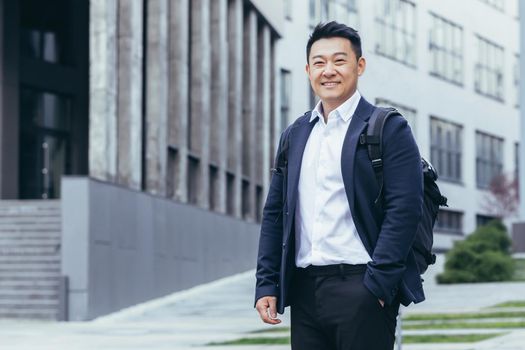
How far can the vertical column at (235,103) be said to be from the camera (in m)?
36.7

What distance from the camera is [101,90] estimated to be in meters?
24.4

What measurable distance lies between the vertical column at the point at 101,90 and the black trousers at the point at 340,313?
19.7m

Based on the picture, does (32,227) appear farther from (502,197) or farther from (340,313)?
(502,197)

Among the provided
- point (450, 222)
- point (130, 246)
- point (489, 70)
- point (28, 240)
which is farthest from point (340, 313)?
point (489, 70)

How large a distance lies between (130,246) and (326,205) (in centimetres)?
2038

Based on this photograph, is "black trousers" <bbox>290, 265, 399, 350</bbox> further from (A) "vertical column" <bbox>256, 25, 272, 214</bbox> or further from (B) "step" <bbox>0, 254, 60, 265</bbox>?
(A) "vertical column" <bbox>256, 25, 272, 214</bbox>

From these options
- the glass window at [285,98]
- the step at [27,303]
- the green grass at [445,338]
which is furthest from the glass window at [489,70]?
the green grass at [445,338]

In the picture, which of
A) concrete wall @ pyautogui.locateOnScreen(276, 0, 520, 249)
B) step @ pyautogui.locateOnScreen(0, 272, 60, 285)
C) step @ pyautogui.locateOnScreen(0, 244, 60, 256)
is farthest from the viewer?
concrete wall @ pyautogui.locateOnScreen(276, 0, 520, 249)

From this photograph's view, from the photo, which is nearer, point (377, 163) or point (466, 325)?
point (377, 163)

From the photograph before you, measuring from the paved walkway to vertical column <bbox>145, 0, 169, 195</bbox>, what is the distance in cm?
262

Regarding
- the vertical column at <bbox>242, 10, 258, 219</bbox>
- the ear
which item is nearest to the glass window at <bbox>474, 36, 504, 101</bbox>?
the vertical column at <bbox>242, 10, 258, 219</bbox>

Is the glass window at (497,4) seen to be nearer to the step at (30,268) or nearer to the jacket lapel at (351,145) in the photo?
the step at (30,268)

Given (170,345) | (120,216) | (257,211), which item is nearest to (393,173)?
(170,345)

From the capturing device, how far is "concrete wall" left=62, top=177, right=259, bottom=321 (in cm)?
2183
